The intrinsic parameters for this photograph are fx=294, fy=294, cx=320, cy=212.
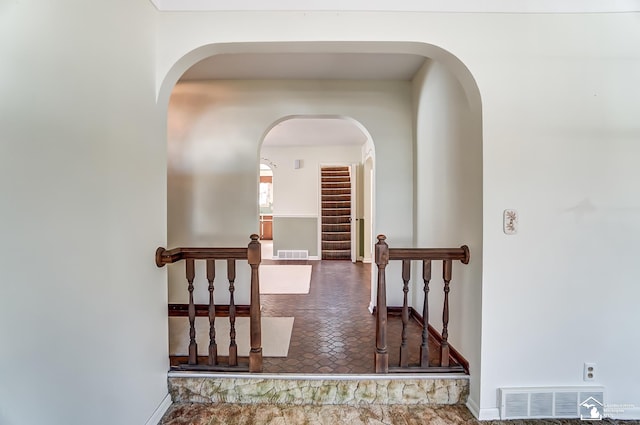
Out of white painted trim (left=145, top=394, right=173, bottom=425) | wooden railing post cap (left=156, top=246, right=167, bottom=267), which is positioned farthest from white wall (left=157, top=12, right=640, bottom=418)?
white painted trim (left=145, top=394, right=173, bottom=425)

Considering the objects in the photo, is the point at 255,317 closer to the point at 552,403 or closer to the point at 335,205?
the point at 552,403

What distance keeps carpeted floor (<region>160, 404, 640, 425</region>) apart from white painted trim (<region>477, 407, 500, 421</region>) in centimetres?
2

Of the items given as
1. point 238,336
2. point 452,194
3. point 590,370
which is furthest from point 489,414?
point 238,336

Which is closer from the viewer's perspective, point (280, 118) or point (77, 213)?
point (77, 213)

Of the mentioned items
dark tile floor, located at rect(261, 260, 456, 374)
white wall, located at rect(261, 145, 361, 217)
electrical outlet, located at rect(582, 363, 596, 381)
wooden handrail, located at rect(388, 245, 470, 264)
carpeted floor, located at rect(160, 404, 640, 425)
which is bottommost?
carpeted floor, located at rect(160, 404, 640, 425)

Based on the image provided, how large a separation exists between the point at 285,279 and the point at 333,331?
2.15 m

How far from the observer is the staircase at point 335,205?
263 inches

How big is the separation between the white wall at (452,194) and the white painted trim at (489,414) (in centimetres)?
6

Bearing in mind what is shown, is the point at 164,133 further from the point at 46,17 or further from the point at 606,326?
the point at 606,326

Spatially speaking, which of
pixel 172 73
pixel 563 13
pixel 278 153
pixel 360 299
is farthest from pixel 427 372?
pixel 278 153

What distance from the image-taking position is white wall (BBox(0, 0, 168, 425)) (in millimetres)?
972

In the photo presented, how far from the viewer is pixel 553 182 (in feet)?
5.83

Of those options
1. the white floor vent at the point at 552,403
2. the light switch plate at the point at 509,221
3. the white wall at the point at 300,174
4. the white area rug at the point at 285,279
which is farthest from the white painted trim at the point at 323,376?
the white wall at the point at 300,174

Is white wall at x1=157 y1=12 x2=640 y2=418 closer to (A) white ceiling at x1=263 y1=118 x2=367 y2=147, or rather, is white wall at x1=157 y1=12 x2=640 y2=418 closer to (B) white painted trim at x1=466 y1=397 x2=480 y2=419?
(B) white painted trim at x1=466 y1=397 x2=480 y2=419
